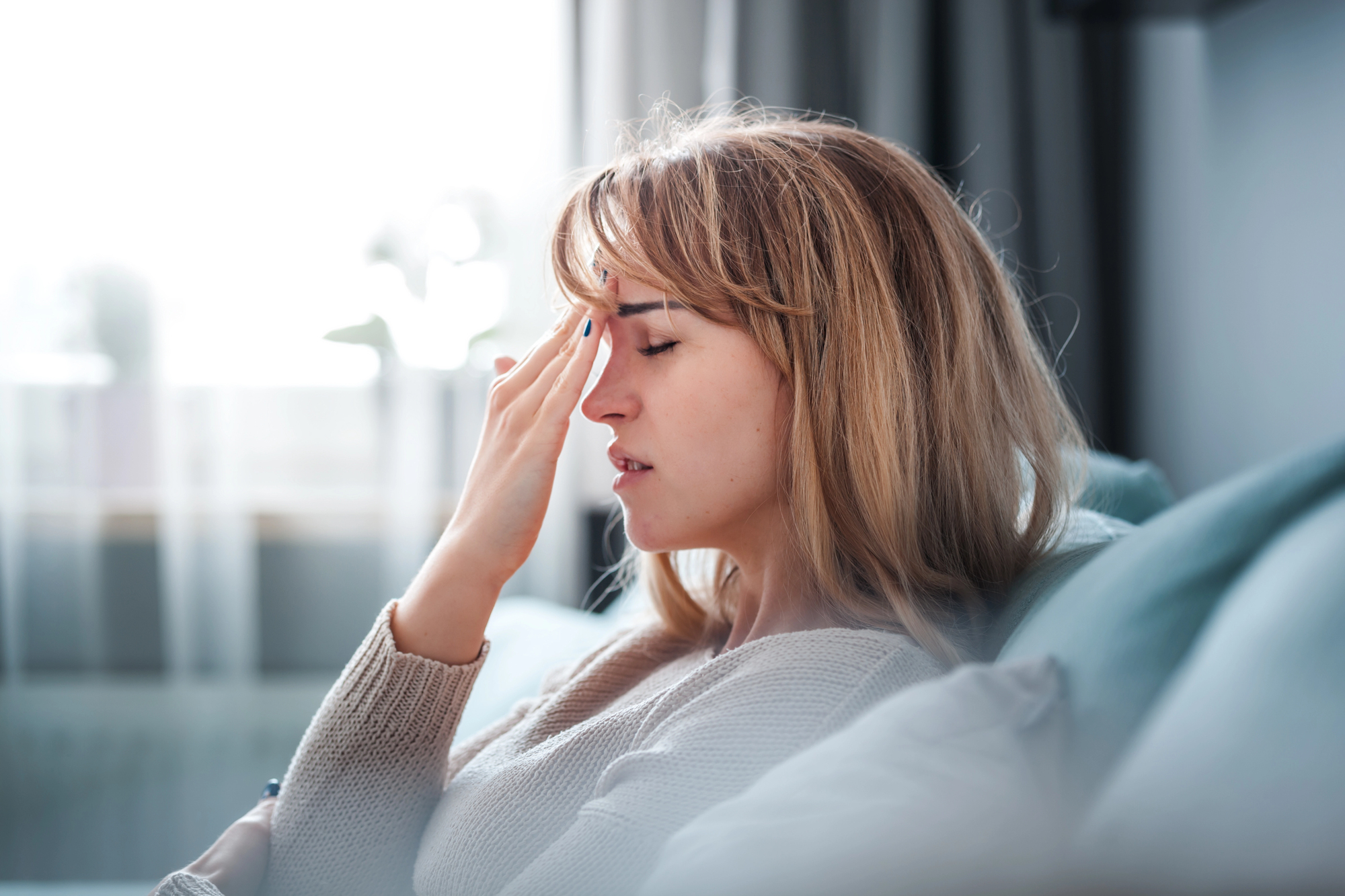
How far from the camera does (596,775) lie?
0.72 metres

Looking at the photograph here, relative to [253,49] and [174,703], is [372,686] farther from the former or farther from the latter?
[253,49]

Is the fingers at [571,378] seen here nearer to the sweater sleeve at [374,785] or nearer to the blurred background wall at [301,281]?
the sweater sleeve at [374,785]

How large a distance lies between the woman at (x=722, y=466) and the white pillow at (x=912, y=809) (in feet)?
0.61

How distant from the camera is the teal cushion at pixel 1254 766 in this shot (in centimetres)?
36

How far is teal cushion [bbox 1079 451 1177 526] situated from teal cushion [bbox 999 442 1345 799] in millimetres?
672

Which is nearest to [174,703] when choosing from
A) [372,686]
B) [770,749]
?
[372,686]

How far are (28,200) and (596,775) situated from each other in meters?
2.13

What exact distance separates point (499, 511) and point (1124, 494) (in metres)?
0.77

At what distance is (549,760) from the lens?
74 centimetres

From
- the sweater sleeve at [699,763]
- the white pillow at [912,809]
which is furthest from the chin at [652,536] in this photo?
the white pillow at [912,809]

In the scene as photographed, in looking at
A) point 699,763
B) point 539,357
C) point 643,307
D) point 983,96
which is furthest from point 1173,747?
point 983,96

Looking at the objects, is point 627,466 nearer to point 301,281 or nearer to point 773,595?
point 773,595

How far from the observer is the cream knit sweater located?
1.95 ft

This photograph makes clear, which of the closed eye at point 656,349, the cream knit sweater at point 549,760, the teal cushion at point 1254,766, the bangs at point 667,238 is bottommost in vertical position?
the cream knit sweater at point 549,760
